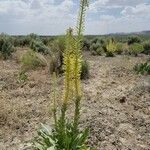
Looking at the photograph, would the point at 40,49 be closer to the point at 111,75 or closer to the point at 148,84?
the point at 111,75

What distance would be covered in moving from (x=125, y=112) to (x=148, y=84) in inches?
149

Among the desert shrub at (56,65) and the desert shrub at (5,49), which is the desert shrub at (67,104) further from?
the desert shrub at (5,49)

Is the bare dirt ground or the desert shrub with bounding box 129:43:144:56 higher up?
the desert shrub with bounding box 129:43:144:56

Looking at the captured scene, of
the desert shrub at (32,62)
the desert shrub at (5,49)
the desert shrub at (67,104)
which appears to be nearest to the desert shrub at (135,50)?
the desert shrub at (5,49)

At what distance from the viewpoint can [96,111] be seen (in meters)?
10.1

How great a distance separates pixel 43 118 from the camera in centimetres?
962

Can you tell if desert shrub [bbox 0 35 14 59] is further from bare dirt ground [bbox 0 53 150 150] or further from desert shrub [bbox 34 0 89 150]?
desert shrub [bbox 34 0 89 150]

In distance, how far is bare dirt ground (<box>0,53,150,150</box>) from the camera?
326 inches

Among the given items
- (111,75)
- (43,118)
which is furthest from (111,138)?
(111,75)

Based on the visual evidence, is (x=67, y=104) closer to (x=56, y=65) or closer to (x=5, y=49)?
(x=56, y=65)

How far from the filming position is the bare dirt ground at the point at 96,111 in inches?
326

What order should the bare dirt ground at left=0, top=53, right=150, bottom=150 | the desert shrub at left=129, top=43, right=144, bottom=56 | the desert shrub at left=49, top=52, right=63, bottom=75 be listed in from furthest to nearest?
the desert shrub at left=129, top=43, right=144, bottom=56 → the desert shrub at left=49, top=52, right=63, bottom=75 → the bare dirt ground at left=0, top=53, right=150, bottom=150

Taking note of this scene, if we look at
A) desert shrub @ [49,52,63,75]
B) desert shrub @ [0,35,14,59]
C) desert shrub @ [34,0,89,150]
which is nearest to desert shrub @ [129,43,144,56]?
desert shrub @ [0,35,14,59]

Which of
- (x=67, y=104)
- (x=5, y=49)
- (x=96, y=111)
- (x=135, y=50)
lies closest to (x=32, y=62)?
(x=5, y=49)
